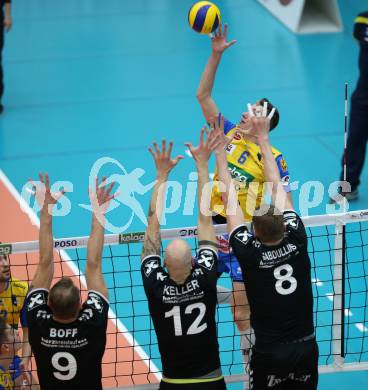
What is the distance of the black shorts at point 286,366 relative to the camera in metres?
5.73

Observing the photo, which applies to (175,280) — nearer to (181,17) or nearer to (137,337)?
(137,337)

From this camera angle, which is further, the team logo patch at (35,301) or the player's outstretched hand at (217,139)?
the player's outstretched hand at (217,139)

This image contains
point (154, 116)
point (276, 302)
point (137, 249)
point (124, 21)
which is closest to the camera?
point (276, 302)

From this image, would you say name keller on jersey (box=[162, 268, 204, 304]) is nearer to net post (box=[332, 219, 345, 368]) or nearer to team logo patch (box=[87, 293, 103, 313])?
team logo patch (box=[87, 293, 103, 313])

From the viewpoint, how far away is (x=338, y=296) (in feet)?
22.1

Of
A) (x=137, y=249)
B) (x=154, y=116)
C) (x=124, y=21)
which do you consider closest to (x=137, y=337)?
(x=137, y=249)

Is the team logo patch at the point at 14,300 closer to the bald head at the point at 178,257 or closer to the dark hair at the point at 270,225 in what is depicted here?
the bald head at the point at 178,257

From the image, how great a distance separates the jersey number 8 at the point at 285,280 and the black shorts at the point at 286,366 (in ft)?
1.34

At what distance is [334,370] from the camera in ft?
22.8

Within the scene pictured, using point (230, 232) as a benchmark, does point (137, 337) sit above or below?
below

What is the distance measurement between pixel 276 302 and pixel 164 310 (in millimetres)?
813

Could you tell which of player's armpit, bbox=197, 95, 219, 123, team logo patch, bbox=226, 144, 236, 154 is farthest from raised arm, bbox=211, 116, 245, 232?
player's armpit, bbox=197, 95, 219, 123

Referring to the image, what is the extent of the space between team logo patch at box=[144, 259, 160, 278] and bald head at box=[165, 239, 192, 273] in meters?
0.20

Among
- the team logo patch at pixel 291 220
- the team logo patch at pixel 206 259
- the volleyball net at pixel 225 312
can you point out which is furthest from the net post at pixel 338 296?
the team logo patch at pixel 206 259
